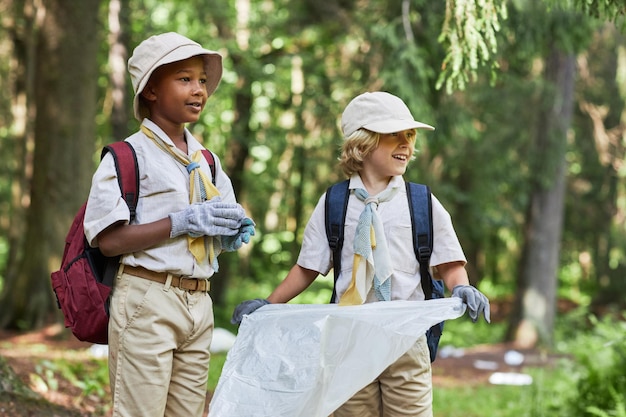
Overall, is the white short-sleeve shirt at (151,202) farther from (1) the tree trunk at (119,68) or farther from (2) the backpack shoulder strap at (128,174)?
(1) the tree trunk at (119,68)

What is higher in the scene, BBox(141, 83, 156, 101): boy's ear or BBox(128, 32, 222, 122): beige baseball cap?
BBox(128, 32, 222, 122): beige baseball cap

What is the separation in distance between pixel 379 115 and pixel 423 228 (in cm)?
52

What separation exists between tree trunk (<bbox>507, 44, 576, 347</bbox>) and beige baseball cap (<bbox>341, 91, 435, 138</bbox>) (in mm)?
11320

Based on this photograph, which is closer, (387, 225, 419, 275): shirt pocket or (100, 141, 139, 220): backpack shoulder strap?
(100, 141, 139, 220): backpack shoulder strap

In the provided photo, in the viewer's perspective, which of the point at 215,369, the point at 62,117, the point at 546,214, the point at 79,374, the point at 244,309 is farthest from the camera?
the point at 546,214

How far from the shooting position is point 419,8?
954 centimetres

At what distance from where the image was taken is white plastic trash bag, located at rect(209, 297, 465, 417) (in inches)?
124

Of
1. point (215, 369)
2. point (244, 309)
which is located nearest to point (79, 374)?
point (215, 369)

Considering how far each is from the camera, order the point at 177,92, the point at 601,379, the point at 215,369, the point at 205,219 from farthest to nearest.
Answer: the point at 215,369 → the point at 601,379 → the point at 177,92 → the point at 205,219

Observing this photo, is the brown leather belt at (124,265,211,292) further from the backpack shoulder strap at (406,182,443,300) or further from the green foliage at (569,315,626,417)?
the green foliage at (569,315,626,417)

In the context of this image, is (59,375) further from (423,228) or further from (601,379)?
(601,379)

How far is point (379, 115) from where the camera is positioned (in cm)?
348

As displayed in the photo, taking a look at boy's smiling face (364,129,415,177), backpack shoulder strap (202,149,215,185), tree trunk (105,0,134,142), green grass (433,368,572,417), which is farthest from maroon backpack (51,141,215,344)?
tree trunk (105,0,134,142)

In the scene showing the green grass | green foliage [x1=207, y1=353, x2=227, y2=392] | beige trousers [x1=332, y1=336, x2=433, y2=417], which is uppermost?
beige trousers [x1=332, y1=336, x2=433, y2=417]
